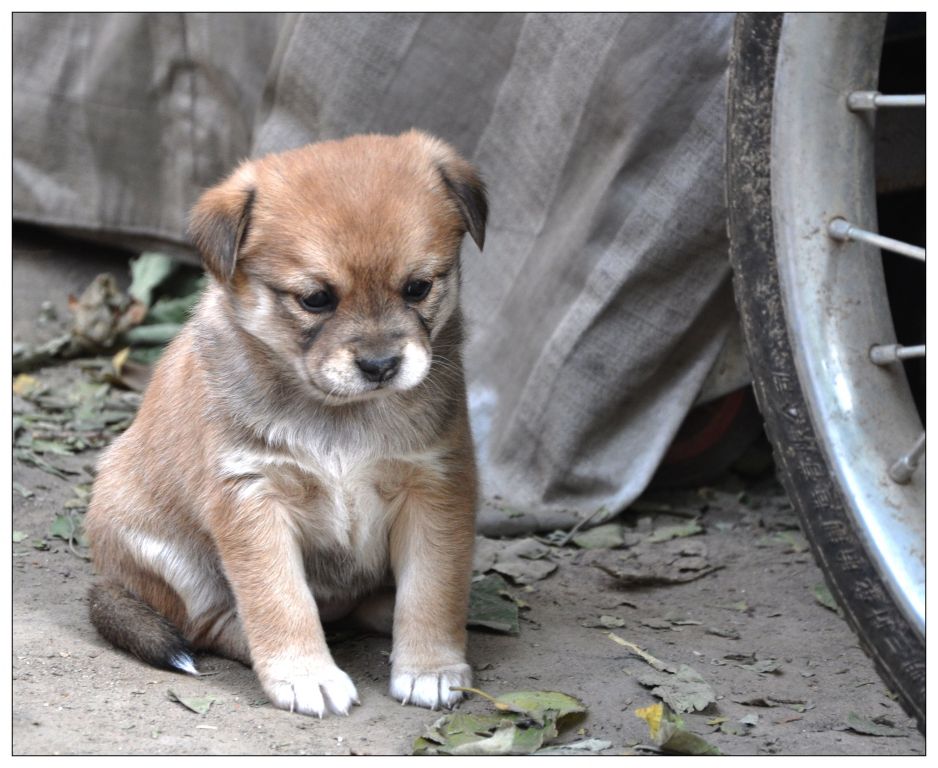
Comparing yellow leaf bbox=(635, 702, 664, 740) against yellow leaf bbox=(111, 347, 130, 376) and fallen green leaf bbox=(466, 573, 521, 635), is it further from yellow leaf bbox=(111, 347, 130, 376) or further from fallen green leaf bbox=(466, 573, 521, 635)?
yellow leaf bbox=(111, 347, 130, 376)

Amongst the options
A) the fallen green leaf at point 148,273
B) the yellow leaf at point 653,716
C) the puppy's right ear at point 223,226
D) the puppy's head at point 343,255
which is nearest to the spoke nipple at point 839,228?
the puppy's head at point 343,255

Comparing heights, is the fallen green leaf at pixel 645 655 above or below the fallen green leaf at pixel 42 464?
below

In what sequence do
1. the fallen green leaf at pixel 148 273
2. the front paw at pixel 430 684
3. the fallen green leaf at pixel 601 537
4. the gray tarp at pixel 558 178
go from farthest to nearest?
1. the fallen green leaf at pixel 148 273
2. the fallen green leaf at pixel 601 537
3. the gray tarp at pixel 558 178
4. the front paw at pixel 430 684

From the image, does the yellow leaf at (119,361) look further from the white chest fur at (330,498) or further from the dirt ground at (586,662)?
the white chest fur at (330,498)

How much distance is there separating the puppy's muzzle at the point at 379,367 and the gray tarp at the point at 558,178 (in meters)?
1.26

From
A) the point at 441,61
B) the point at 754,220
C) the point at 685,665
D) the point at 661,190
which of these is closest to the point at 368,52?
the point at 441,61

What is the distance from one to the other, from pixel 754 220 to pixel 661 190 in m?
1.12

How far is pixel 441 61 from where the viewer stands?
405cm

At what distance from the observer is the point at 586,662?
2.94 meters

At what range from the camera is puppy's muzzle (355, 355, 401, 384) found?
261cm

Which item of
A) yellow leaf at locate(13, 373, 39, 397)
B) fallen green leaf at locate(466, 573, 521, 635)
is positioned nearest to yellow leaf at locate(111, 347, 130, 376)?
yellow leaf at locate(13, 373, 39, 397)

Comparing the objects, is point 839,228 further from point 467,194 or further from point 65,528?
point 65,528

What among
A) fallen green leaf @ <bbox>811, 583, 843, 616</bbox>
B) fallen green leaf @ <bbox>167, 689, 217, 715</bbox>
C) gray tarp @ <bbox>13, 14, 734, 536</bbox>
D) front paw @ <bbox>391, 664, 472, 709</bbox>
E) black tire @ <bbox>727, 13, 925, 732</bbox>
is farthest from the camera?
gray tarp @ <bbox>13, 14, 734, 536</bbox>

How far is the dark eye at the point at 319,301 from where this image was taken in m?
2.66
